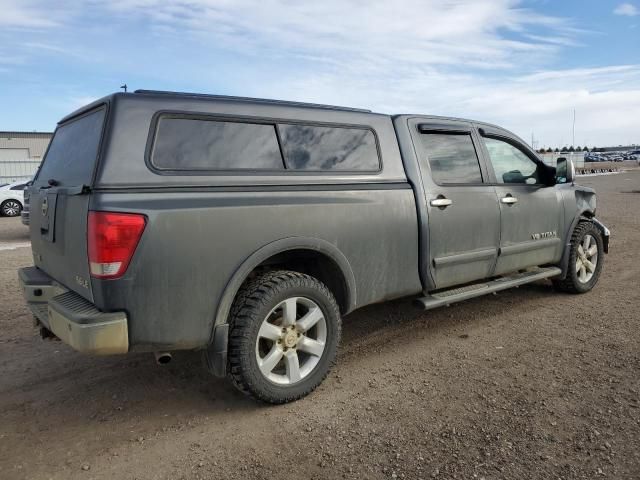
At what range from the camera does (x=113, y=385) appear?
3.69 m

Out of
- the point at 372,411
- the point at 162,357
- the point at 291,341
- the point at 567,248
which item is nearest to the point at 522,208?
the point at 567,248

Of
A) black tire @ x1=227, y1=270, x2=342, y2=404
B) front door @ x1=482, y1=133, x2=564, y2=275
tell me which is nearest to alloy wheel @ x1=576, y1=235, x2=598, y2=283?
front door @ x1=482, y1=133, x2=564, y2=275

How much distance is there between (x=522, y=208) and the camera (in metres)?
4.87

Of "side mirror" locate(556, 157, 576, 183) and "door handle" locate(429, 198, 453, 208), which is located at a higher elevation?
"side mirror" locate(556, 157, 576, 183)

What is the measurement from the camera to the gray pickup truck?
8.98ft

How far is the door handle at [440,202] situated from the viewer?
13.3 ft

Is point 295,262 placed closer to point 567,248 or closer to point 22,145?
point 567,248

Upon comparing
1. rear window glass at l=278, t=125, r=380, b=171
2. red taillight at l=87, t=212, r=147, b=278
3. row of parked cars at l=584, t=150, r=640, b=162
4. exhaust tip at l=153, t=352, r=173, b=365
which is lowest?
exhaust tip at l=153, t=352, r=173, b=365

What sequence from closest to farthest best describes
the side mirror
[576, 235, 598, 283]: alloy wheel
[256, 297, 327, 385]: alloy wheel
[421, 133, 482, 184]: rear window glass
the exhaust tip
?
the exhaust tip → [256, 297, 327, 385]: alloy wheel → [421, 133, 482, 184]: rear window glass → the side mirror → [576, 235, 598, 283]: alloy wheel

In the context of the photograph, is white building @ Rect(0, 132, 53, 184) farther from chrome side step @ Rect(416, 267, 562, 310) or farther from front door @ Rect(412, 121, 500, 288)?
chrome side step @ Rect(416, 267, 562, 310)

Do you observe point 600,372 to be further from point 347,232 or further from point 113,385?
point 113,385

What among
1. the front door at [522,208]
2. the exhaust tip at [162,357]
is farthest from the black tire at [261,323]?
the front door at [522,208]

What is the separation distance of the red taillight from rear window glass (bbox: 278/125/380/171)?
3.69 ft

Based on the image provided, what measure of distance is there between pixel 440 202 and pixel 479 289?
3.06ft
